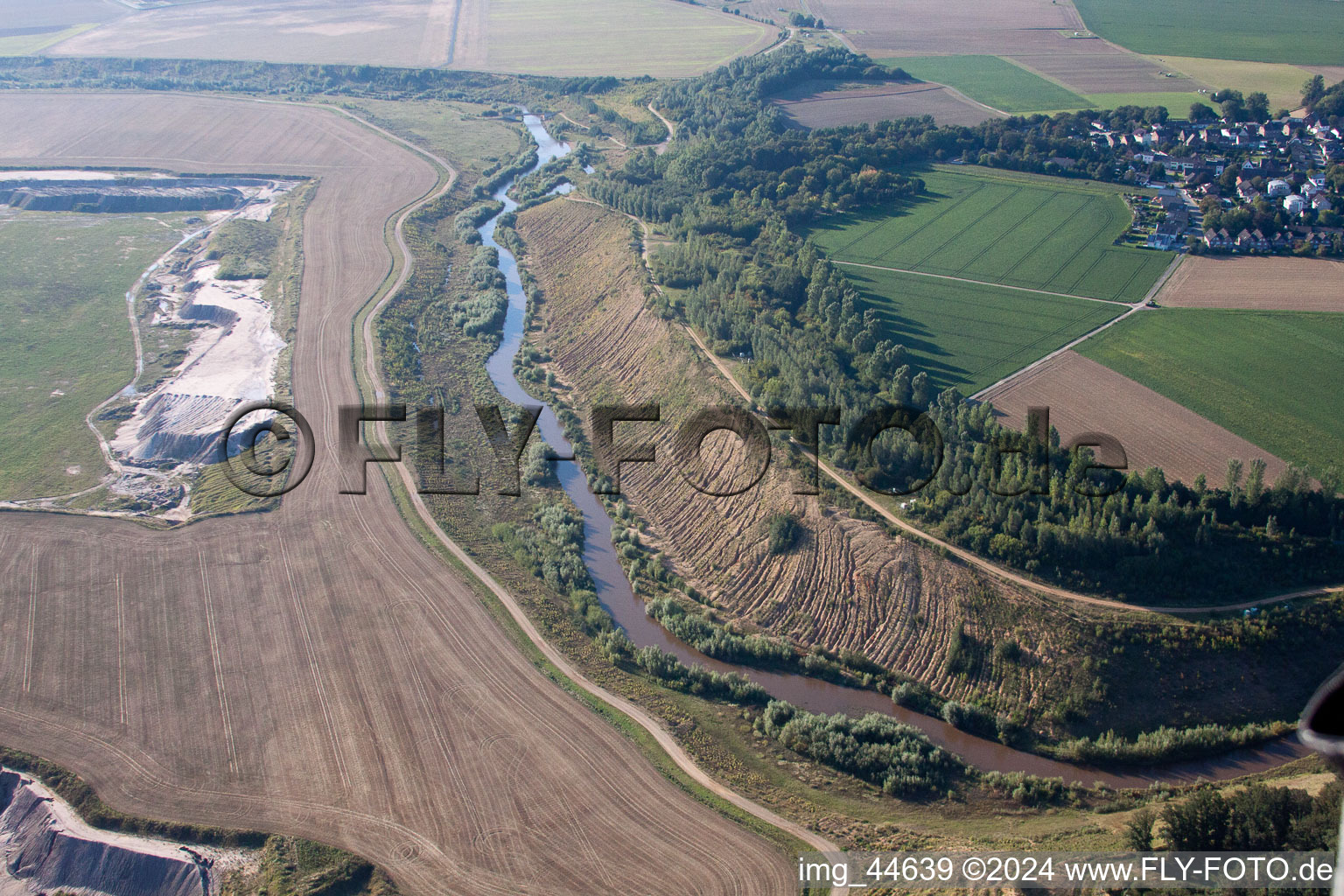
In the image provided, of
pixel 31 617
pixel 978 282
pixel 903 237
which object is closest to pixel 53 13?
pixel 903 237

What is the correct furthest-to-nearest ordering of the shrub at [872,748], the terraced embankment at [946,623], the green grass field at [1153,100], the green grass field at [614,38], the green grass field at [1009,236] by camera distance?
the green grass field at [614,38]
the green grass field at [1153,100]
the green grass field at [1009,236]
the terraced embankment at [946,623]
the shrub at [872,748]

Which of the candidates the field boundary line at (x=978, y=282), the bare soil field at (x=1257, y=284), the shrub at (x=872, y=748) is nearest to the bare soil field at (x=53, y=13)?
the field boundary line at (x=978, y=282)

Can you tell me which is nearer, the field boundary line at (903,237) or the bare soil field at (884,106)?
the field boundary line at (903,237)

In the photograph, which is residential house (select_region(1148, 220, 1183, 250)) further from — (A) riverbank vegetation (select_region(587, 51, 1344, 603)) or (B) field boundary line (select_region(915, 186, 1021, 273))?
(A) riverbank vegetation (select_region(587, 51, 1344, 603))

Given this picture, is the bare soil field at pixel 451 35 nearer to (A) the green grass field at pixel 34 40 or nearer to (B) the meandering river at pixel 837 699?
(A) the green grass field at pixel 34 40

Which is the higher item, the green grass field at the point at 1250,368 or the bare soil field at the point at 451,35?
the bare soil field at the point at 451,35

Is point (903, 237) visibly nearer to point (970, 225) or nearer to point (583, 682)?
point (970, 225)

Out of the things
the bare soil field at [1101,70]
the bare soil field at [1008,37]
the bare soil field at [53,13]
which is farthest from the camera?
the bare soil field at [53,13]
